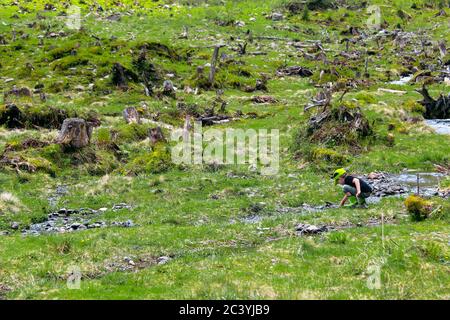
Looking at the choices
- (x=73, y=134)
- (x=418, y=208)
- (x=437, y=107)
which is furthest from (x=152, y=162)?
(x=437, y=107)

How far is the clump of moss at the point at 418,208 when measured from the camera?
67.5 feet

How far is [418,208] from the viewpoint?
67.7ft

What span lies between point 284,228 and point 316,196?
576cm

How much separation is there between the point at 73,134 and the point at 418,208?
2051 cm

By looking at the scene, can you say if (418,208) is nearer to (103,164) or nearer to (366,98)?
(103,164)

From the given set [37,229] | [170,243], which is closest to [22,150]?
[37,229]

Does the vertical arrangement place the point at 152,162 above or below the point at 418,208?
below

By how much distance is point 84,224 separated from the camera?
21.9 metres

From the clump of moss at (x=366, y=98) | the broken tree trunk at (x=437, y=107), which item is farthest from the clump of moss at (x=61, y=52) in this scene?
the broken tree trunk at (x=437, y=107)

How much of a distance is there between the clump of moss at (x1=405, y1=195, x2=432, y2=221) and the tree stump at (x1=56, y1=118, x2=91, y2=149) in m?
19.8

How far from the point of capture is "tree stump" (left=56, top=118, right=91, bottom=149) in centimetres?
3123

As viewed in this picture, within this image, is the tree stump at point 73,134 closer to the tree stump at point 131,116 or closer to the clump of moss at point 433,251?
the tree stump at point 131,116

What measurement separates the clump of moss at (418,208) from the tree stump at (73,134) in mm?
19760
